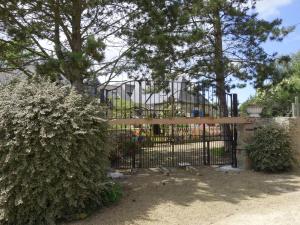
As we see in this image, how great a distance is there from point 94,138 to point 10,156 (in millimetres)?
1227

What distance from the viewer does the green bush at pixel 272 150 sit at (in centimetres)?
826

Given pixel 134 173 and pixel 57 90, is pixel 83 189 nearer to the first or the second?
pixel 57 90

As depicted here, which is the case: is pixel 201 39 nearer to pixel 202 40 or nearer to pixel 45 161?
pixel 202 40

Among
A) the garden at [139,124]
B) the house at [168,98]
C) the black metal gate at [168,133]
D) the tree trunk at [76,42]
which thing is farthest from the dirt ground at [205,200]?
the tree trunk at [76,42]

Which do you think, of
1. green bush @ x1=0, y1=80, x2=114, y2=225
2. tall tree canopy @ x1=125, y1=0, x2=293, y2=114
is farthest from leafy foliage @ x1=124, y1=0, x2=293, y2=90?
green bush @ x1=0, y1=80, x2=114, y2=225

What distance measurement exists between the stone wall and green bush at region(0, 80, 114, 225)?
424cm

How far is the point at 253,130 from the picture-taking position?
8.88m

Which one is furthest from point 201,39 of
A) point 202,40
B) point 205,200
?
point 205,200

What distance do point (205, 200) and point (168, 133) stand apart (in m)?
4.45

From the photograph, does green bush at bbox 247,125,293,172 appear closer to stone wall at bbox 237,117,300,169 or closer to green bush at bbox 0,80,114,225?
stone wall at bbox 237,117,300,169

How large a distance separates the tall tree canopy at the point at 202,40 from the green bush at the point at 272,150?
202cm

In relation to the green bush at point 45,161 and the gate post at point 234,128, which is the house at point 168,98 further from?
Result: the green bush at point 45,161

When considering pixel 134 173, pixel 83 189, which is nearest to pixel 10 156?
pixel 83 189

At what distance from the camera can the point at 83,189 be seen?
5469 mm
